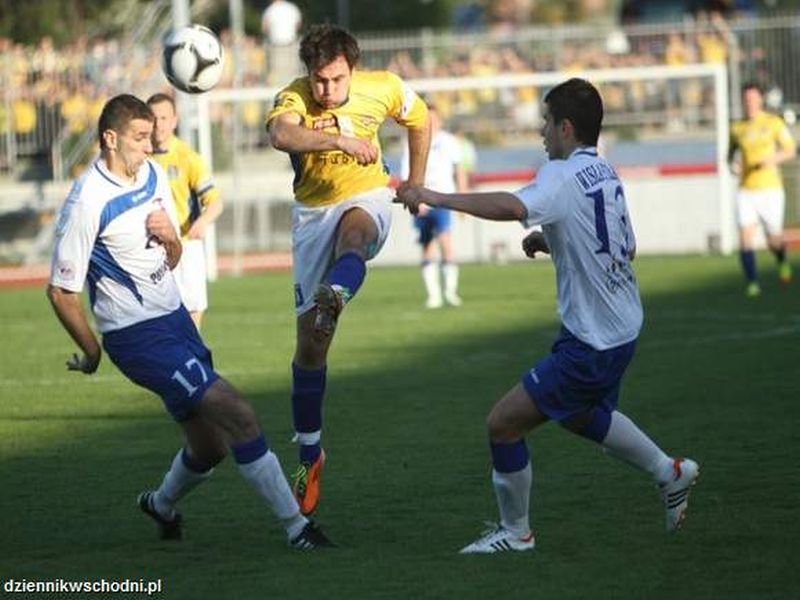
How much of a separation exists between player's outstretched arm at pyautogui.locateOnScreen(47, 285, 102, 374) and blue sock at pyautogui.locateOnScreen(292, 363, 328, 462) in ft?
5.32

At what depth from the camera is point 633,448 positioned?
8.78 meters

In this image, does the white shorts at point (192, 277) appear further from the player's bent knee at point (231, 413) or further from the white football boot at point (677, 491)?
the white football boot at point (677, 491)

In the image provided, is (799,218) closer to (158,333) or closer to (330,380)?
(330,380)

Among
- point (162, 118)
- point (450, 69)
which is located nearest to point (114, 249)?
point (162, 118)

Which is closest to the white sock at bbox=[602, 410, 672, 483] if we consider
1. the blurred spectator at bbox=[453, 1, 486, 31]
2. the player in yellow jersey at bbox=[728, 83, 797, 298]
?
the player in yellow jersey at bbox=[728, 83, 797, 298]

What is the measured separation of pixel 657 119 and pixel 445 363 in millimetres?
16924

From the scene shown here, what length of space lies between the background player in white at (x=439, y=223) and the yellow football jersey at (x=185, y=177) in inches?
310

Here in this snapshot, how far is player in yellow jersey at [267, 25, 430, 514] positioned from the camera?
9.82 metres

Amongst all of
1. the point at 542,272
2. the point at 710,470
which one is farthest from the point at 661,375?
the point at 542,272

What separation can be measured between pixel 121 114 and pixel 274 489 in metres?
1.86

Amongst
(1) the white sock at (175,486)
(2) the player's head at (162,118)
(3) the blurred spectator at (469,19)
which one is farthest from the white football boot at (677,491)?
(3) the blurred spectator at (469,19)

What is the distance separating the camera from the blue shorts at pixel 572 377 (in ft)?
27.6

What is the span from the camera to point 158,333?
8.86m

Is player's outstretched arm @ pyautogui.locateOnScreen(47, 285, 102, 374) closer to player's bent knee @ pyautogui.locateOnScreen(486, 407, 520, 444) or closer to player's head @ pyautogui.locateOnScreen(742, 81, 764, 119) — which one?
player's bent knee @ pyautogui.locateOnScreen(486, 407, 520, 444)
